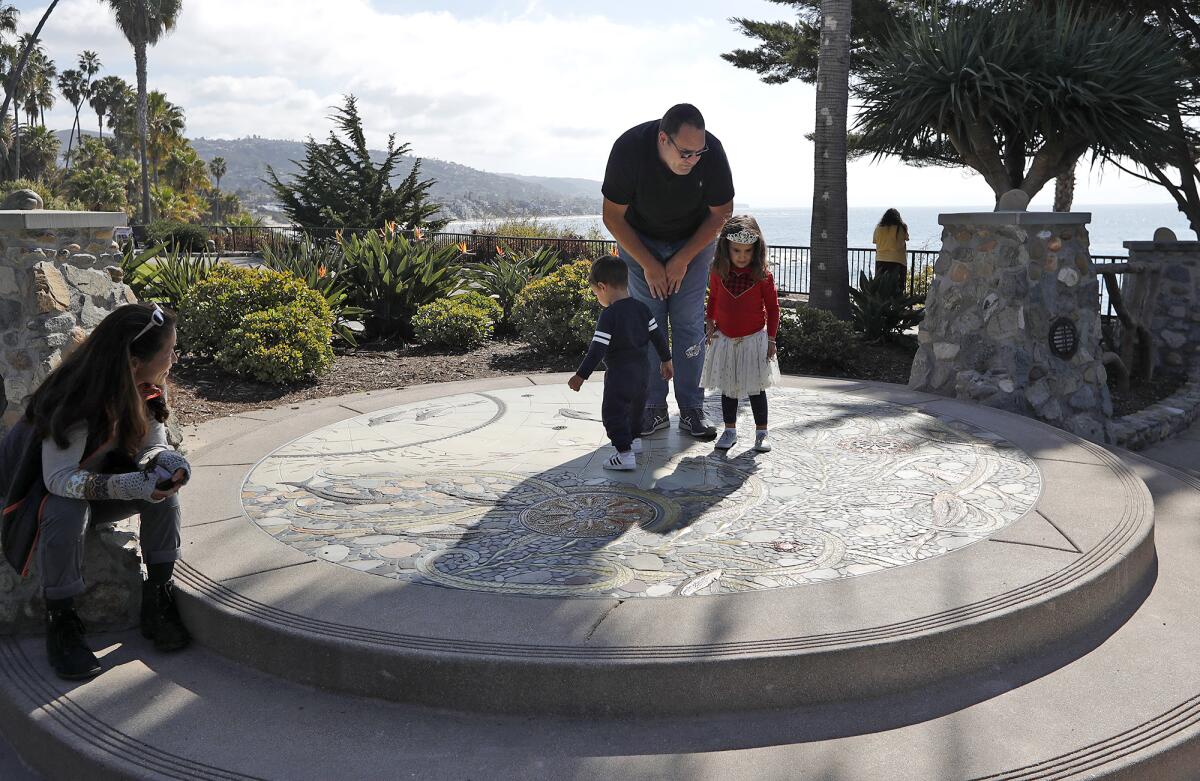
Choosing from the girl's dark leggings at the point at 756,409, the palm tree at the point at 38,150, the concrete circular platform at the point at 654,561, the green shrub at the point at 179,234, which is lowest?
the concrete circular platform at the point at 654,561

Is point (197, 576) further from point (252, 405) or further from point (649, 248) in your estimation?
point (252, 405)

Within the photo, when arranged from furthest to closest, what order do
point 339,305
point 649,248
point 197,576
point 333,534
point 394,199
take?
point 394,199 < point 339,305 < point 649,248 < point 333,534 < point 197,576

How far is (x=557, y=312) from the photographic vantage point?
8758mm

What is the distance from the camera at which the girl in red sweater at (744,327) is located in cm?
467

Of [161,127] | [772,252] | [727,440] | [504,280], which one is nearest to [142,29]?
[161,127]

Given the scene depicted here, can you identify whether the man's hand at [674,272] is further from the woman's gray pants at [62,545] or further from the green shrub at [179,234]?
the green shrub at [179,234]

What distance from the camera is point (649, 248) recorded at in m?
4.84

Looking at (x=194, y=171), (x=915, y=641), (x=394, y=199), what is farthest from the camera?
(x=194, y=171)

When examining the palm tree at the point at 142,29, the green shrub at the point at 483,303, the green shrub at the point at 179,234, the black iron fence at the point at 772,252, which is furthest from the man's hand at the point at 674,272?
the palm tree at the point at 142,29

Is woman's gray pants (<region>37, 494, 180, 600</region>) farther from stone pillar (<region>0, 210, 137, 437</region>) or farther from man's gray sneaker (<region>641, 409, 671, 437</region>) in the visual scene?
man's gray sneaker (<region>641, 409, 671, 437</region>)

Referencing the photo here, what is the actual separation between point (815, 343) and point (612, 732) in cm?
662

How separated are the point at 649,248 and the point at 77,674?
327 centimetres

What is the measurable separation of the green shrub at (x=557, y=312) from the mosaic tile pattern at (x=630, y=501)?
10.3 ft

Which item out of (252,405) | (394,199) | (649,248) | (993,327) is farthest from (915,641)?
(394,199)
